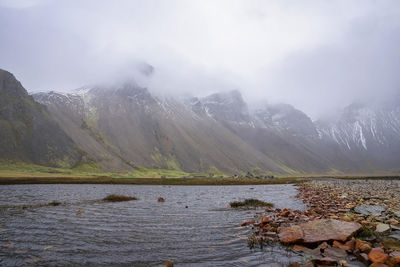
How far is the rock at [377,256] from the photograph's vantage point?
32.5ft

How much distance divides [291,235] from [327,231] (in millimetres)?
1829

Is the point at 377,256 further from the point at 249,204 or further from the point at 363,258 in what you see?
the point at 249,204

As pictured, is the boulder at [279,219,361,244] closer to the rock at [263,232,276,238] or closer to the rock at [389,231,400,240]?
the rock at [263,232,276,238]

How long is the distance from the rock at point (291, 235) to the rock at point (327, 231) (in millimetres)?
252

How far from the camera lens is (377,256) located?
10203mm

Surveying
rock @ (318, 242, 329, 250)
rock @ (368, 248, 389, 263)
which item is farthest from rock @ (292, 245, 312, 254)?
rock @ (368, 248, 389, 263)

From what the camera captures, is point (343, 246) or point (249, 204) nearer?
point (343, 246)

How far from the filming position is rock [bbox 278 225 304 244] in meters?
13.9

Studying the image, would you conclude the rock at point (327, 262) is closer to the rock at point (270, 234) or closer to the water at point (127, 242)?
the water at point (127, 242)

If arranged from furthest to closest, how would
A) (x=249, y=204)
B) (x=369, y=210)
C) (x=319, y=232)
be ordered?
(x=249, y=204), (x=369, y=210), (x=319, y=232)

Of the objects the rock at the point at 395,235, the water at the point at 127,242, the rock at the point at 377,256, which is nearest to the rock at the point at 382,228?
the rock at the point at 395,235

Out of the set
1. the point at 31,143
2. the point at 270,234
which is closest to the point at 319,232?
the point at 270,234

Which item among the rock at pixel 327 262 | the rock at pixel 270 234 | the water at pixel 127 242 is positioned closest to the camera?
the rock at pixel 327 262

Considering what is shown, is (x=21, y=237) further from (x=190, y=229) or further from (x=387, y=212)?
(x=387, y=212)
